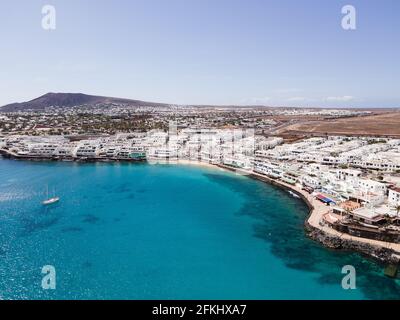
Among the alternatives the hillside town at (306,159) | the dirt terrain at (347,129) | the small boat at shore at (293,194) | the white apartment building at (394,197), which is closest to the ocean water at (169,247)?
the small boat at shore at (293,194)

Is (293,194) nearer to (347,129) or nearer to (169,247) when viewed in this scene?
(169,247)

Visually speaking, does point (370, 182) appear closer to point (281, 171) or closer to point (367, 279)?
point (281, 171)

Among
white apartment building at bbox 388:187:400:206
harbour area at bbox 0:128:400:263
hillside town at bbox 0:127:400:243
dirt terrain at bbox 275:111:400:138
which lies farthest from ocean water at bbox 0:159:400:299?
dirt terrain at bbox 275:111:400:138

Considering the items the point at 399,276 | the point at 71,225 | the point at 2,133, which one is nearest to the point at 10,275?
the point at 71,225

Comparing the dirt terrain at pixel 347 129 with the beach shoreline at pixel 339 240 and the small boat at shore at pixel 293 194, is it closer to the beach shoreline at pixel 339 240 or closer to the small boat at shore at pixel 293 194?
the small boat at shore at pixel 293 194

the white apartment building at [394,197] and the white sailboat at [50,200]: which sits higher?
the white apartment building at [394,197]

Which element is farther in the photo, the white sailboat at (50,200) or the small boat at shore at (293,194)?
the small boat at shore at (293,194)

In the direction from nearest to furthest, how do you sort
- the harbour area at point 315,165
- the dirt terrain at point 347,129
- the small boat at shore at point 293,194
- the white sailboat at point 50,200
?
the harbour area at point 315,165, the white sailboat at point 50,200, the small boat at shore at point 293,194, the dirt terrain at point 347,129

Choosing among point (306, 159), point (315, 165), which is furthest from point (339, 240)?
point (306, 159)
